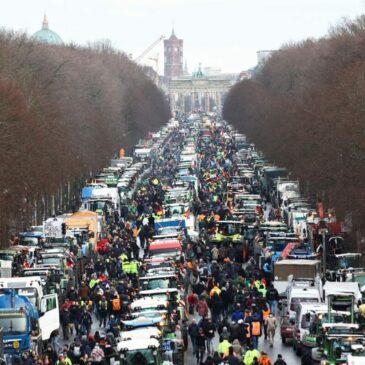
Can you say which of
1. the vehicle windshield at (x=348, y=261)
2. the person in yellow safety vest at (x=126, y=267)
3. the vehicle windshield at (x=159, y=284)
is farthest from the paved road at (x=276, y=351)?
the person in yellow safety vest at (x=126, y=267)

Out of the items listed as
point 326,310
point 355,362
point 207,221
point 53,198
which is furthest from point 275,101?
point 355,362

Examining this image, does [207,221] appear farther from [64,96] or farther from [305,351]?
[64,96]

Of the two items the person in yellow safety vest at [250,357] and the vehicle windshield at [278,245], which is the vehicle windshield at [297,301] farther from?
the vehicle windshield at [278,245]

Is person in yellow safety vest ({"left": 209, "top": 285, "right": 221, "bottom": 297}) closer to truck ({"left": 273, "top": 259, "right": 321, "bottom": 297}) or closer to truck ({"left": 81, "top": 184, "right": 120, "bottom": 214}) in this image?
truck ({"left": 273, "top": 259, "right": 321, "bottom": 297})

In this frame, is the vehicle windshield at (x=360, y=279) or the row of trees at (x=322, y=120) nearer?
the vehicle windshield at (x=360, y=279)

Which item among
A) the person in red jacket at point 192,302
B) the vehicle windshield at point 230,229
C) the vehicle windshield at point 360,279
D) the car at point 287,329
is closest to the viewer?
the car at point 287,329

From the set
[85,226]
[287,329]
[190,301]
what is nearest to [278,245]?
[85,226]

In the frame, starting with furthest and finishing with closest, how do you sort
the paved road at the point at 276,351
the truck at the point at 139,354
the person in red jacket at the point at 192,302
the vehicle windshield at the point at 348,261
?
the vehicle windshield at the point at 348,261
the person in red jacket at the point at 192,302
the paved road at the point at 276,351
the truck at the point at 139,354

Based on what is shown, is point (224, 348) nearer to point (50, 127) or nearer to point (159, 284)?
point (159, 284)
